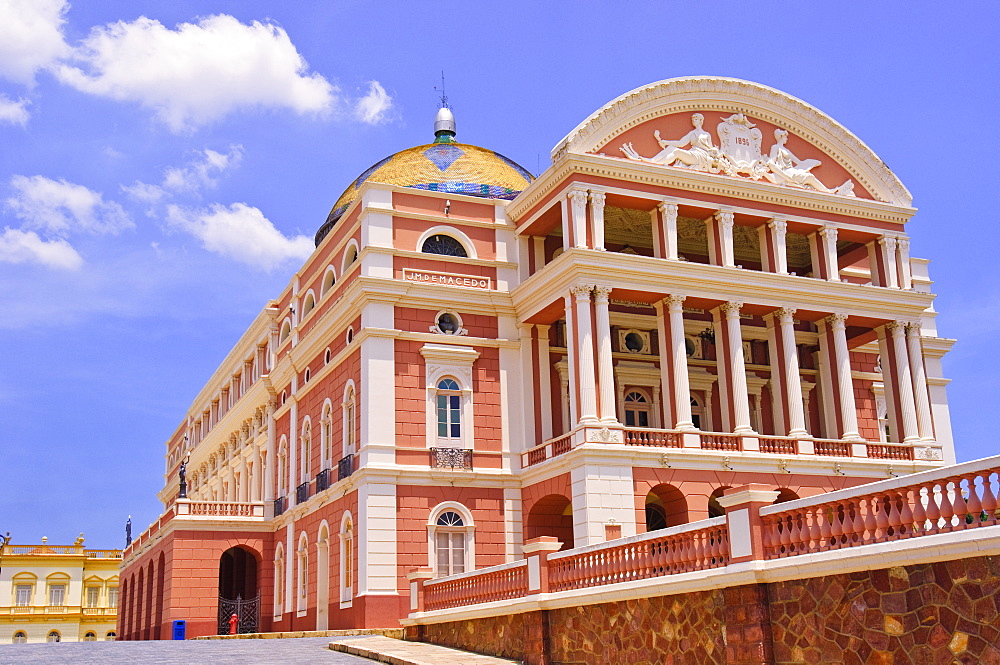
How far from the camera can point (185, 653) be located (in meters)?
21.2

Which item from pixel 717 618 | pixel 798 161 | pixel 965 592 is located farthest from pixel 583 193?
pixel 965 592

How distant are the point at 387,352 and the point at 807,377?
1184cm

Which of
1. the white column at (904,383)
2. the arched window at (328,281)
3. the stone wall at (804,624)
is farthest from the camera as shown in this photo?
the arched window at (328,281)

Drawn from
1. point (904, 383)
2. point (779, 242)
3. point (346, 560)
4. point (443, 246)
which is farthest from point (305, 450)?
point (904, 383)

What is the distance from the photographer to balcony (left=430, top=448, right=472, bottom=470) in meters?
27.3

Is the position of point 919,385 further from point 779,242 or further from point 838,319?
point 779,242

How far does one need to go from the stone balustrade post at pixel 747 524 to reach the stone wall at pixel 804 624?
410 mm

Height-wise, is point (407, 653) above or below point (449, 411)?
below

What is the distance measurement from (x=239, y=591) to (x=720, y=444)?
18.2m

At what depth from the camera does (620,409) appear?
28.8 metres

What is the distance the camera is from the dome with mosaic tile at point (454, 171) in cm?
3303

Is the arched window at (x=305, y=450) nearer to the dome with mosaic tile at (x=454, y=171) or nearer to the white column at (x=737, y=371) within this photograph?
the dome with mosaic tile at (x=454, y=171)

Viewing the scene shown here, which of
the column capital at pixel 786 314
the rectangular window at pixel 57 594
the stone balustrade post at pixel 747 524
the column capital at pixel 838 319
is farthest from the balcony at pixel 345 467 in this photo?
the rectangular window at pixel 57 594

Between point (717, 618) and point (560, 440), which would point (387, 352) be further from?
point (717, 618)
